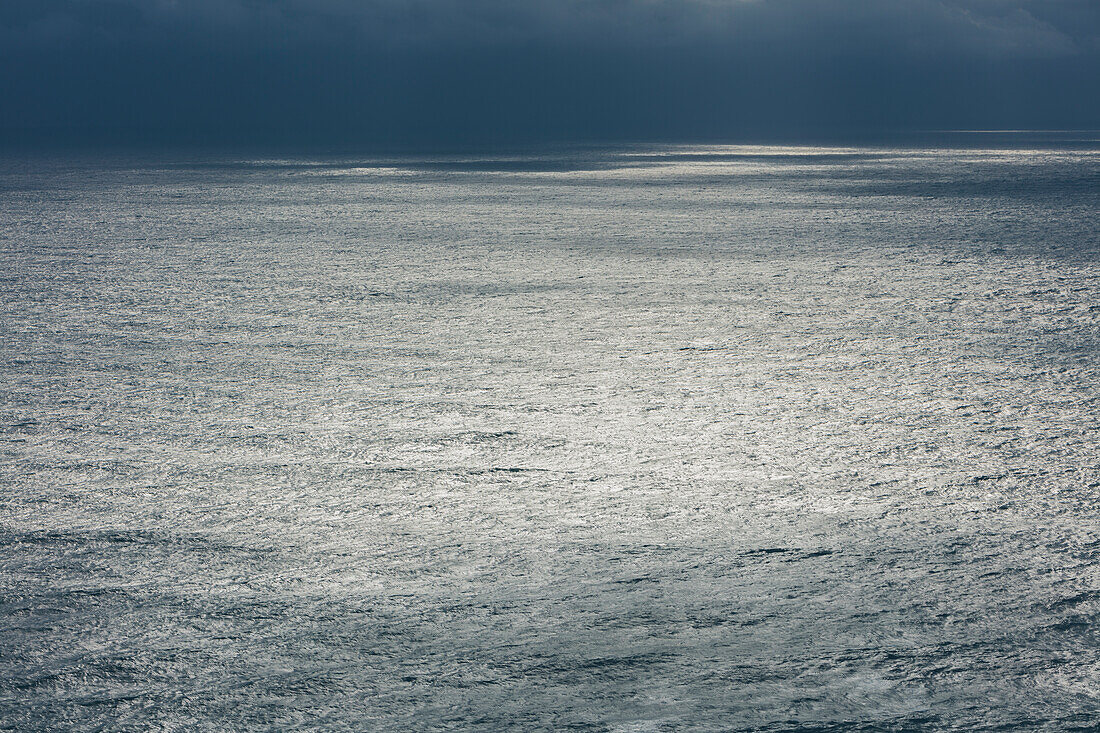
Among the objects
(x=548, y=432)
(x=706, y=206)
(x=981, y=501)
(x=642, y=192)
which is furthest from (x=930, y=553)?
(x=642, y=192)

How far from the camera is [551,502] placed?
3373mm

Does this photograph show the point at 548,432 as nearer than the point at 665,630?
No

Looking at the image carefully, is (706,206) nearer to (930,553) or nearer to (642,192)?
(642,192)

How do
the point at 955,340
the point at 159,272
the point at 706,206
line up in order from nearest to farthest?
the point at 955,340 → the point at 159,272 → the point at 706,206

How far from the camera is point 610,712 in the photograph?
2156 millimetres

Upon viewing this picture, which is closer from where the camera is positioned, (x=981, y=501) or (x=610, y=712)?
(x=610, y=712)

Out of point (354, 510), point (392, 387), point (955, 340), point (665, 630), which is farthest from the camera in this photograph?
point (955, 340)

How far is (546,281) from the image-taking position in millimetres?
8281

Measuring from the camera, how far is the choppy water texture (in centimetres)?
228

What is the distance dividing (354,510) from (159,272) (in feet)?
19.9

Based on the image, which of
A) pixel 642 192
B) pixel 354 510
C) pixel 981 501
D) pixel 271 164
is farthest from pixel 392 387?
pixel 271 164

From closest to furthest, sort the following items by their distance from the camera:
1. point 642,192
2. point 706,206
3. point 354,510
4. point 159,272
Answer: point 354,510 < point 159,272 < point 706,206 < point 642,192

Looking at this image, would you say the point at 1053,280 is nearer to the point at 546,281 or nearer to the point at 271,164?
the point at 546,281

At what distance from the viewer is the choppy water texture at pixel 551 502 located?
2275mm
